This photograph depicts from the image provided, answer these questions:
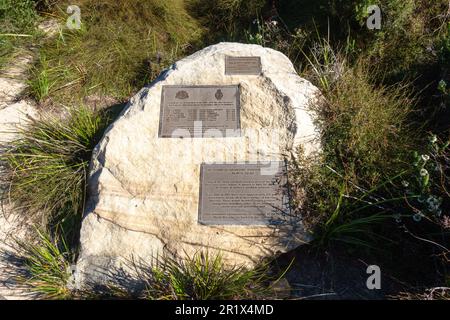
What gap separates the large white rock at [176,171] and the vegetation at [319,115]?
0.18 m

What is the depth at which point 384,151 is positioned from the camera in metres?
3.46

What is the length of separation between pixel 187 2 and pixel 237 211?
11.8 feet

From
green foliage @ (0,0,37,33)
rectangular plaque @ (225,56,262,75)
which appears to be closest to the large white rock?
rectangular plaque @ (225,56,262,75)

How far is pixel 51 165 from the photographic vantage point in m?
3.48

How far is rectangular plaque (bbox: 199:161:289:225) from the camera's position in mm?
2971

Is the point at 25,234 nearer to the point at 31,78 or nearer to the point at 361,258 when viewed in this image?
the point at 31,78

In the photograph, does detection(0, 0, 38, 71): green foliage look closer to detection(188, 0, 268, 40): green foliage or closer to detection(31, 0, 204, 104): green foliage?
detection(31, 0, 204, 104): green foliage

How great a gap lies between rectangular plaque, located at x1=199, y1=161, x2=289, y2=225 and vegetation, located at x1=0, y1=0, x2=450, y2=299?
157 millimetres

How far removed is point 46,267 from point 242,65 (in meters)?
2.32

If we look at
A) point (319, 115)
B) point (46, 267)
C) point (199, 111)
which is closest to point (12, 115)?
point (46, 267)

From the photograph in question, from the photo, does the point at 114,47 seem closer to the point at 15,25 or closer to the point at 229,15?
the point at 15,25

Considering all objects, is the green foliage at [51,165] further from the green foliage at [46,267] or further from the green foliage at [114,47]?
the green foliage at [114,47]

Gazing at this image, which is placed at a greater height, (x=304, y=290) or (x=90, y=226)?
(x=90, y=226)

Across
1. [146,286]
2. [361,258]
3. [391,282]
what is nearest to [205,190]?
[146,286]
